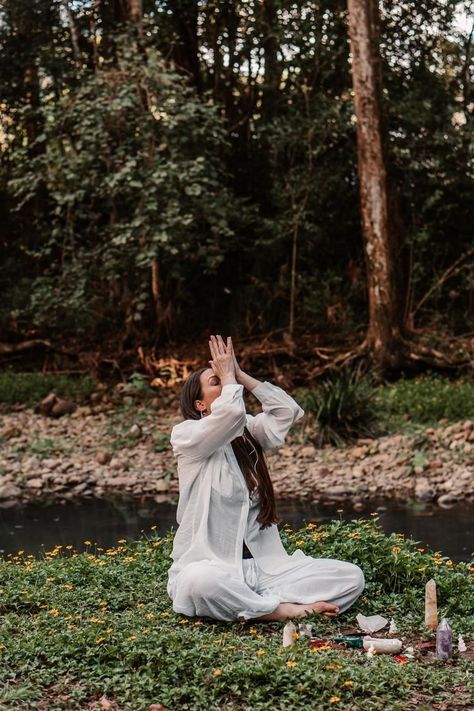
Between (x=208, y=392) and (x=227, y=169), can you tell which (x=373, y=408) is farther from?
(x=208, y=392)

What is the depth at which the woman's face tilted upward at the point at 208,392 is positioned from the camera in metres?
5.03

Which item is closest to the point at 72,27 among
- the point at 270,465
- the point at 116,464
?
the point at 116,464

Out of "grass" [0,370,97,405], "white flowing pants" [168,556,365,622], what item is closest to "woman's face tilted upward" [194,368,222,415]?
"white flowing pants" [168,556,365,622]

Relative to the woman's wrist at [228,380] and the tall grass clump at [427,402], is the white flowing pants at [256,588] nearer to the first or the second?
the woman's wrist at [228,380]

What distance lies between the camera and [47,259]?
17.0 m

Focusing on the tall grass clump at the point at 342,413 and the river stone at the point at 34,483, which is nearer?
the river stone at the point at 34,483

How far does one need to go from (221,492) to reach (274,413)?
1.72ft

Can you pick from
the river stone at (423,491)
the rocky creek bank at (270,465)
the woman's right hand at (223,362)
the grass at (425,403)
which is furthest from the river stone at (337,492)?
the woman's right hand at (223,362)

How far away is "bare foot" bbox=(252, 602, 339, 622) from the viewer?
190 inches

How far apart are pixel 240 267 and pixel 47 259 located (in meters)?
3.36

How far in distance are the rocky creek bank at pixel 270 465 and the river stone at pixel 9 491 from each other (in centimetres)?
2

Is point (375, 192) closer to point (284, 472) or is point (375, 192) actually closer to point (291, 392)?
point (291, 392)

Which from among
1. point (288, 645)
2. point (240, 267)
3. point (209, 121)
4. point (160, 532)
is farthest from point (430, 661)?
point (240, 267)

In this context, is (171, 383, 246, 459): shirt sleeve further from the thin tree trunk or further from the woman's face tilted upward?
the thin tree trunk
